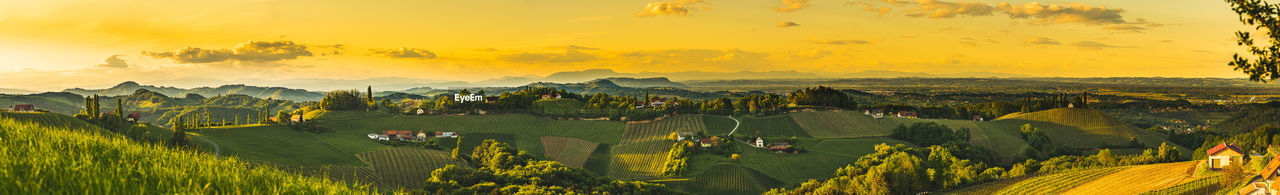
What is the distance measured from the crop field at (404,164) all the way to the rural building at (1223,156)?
6330 cm

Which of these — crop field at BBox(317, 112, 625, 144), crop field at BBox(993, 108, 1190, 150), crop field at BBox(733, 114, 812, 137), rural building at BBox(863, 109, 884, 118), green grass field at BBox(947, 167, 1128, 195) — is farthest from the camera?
rural building at BBox(863, 109, 884, 118)

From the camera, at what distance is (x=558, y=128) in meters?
120

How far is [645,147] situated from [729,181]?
1010 inches

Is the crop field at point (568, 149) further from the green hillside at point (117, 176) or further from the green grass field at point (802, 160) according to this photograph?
the green hillside at point (117, 176)

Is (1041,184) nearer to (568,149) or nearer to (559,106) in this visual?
(568,149)

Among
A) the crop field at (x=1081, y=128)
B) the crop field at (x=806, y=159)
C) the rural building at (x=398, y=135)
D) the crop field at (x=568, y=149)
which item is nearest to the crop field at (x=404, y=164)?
the crop field at (x=568, y=149)

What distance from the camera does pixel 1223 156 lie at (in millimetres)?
37375

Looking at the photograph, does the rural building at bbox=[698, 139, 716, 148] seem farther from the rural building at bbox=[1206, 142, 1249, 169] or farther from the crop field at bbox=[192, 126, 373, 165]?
the rural building at bbox=[1206, 142, 1249, 169]

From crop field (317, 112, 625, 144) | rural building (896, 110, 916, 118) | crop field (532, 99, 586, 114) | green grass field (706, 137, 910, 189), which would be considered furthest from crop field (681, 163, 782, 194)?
rural building (896, 110, 916, 118)

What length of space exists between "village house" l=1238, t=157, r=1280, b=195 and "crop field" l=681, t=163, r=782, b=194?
154ft

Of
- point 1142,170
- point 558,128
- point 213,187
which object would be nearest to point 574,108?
point 558,128

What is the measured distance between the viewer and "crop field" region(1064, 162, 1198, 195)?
36.1 m

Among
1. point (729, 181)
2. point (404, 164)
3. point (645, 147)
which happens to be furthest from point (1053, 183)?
point (404, 164)

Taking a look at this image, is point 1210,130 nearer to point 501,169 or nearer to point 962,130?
point 962,130
